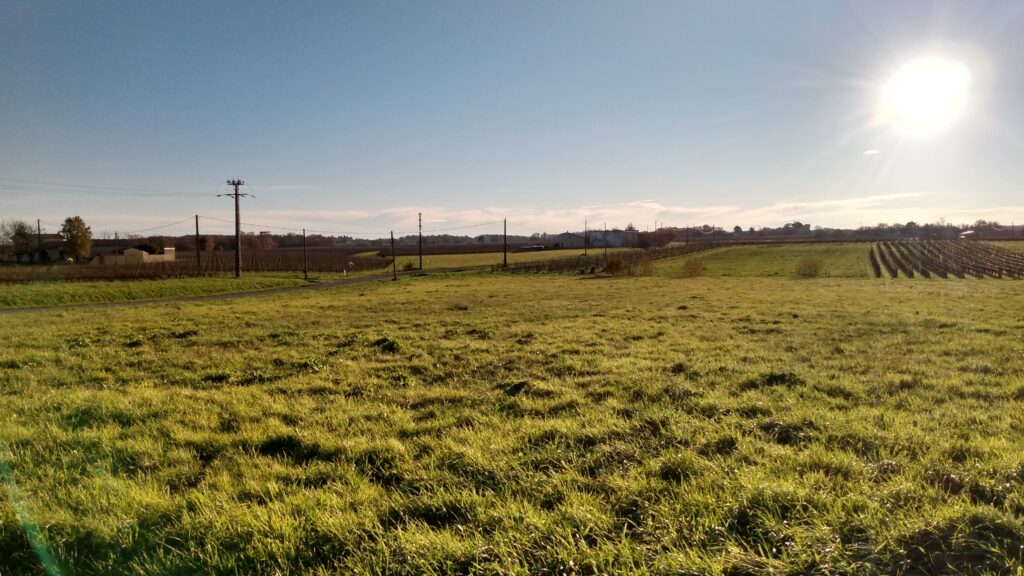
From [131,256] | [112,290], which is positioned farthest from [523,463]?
[131,256]

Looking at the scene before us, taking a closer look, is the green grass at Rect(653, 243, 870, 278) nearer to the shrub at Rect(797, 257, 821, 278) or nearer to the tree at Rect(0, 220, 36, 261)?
the shrub at Rect(797, 257, 821, 278)

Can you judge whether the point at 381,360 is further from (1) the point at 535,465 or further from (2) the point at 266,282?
(2) the point at 266,282

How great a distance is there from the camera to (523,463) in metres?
4.27

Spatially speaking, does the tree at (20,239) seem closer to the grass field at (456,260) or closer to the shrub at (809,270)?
the grass field at (456,260)

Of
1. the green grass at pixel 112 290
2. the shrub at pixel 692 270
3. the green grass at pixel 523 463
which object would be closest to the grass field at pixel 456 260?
the green grass at pixel 112 290

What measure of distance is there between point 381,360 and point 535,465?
6003 millimetres

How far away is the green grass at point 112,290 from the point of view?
2859cm

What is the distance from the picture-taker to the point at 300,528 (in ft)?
10.8

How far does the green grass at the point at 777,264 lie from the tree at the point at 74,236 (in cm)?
8793

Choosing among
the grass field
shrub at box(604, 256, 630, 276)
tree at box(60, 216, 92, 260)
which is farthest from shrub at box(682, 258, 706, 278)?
tree at box(60, 216, 92, 260)

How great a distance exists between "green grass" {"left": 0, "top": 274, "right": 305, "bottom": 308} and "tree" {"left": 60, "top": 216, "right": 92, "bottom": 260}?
5323 centimetres

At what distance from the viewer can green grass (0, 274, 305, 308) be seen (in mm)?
28594

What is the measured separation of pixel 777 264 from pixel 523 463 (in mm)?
70089

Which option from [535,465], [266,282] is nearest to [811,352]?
[535,465]
